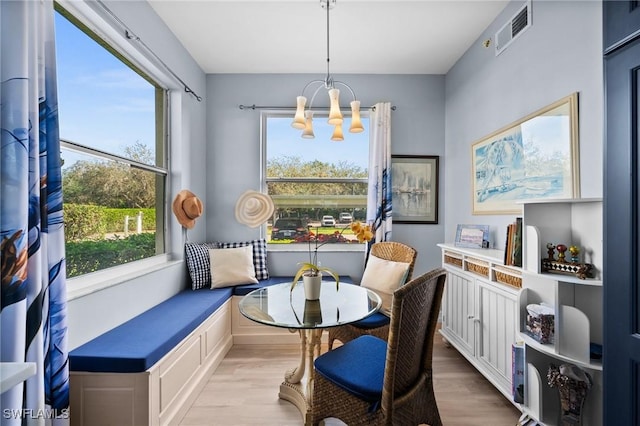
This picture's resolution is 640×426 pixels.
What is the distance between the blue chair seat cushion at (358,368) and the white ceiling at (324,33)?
242 cm

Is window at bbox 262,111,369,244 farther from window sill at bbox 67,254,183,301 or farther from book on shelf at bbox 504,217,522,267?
book on shelf at bbox 504,217,522,267

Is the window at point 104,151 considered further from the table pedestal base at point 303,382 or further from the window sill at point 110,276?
the table pedestal base at point 303,382

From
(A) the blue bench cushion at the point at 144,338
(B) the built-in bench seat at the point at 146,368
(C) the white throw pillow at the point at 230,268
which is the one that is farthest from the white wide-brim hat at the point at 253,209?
(B) the built-in bench seat at the point at 146,368

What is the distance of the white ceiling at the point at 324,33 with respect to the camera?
2289 mm

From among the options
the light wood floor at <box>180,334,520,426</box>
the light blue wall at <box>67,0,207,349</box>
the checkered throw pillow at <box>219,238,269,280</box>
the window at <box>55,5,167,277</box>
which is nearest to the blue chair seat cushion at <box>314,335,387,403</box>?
the light wood floor at <box>180,334,520,426</box>

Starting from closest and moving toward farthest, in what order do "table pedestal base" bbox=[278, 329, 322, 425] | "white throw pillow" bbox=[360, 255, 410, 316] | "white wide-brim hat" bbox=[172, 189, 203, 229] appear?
"table pedestal base" bbox=[278, 329, 322, 425]
"white throw pillow" bbox=[360, 255, 410, 316]
"white wide-brim hat" bbox=[172, 189, 203, 229]

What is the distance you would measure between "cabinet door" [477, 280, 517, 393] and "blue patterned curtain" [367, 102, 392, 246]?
48.0 inches

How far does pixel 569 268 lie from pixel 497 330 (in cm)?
72

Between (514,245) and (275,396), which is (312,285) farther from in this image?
(514,245)

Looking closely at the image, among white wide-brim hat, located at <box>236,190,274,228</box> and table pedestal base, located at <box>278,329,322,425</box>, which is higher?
white wide-brim hat, located at <box>236,190,274,228</box>

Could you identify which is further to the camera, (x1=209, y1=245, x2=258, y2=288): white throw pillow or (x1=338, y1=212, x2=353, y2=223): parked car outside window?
(x1=338, y1=212, x2=353, y2=223): parked car outside window

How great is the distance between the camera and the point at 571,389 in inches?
56.7

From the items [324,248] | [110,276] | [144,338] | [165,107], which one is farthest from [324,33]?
[144,338]

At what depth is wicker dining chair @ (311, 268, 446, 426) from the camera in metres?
1.25
